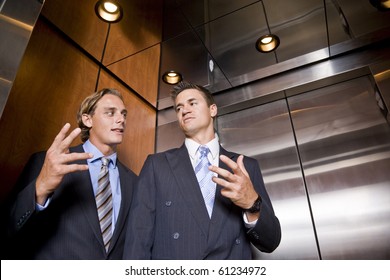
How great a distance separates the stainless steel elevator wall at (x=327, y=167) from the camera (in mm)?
2420

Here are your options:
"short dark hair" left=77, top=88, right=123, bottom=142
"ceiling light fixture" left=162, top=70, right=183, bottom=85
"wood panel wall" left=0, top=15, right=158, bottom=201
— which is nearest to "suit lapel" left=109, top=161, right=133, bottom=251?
"short dark hair" left=77, top=88, right=123, bottom=142

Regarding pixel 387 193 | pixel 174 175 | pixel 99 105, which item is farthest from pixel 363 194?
pixel 99 105

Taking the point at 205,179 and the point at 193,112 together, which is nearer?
the point at 205,179

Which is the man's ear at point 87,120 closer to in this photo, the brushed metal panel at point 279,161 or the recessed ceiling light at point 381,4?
the brushed metal panel at point 279,161

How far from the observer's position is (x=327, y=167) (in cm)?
273

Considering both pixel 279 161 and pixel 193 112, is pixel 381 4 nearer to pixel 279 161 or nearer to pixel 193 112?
pixel 279 161

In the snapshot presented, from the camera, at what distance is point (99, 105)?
1.96m

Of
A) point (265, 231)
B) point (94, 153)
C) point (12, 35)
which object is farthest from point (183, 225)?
point (12, 35)

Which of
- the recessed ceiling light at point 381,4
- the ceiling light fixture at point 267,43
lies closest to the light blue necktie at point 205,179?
the ceiling light fixture at point 267,43

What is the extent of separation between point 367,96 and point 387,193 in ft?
3.66

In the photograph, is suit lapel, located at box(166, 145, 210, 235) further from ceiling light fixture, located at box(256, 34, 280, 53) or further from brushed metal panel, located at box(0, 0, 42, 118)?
ceiling light fixture, located at box(256, 34, 280, 53)

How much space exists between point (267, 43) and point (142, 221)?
267cm

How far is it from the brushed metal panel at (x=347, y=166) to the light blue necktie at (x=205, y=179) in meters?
1.70

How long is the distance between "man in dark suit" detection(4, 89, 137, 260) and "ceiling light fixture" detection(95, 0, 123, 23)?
132 cm
